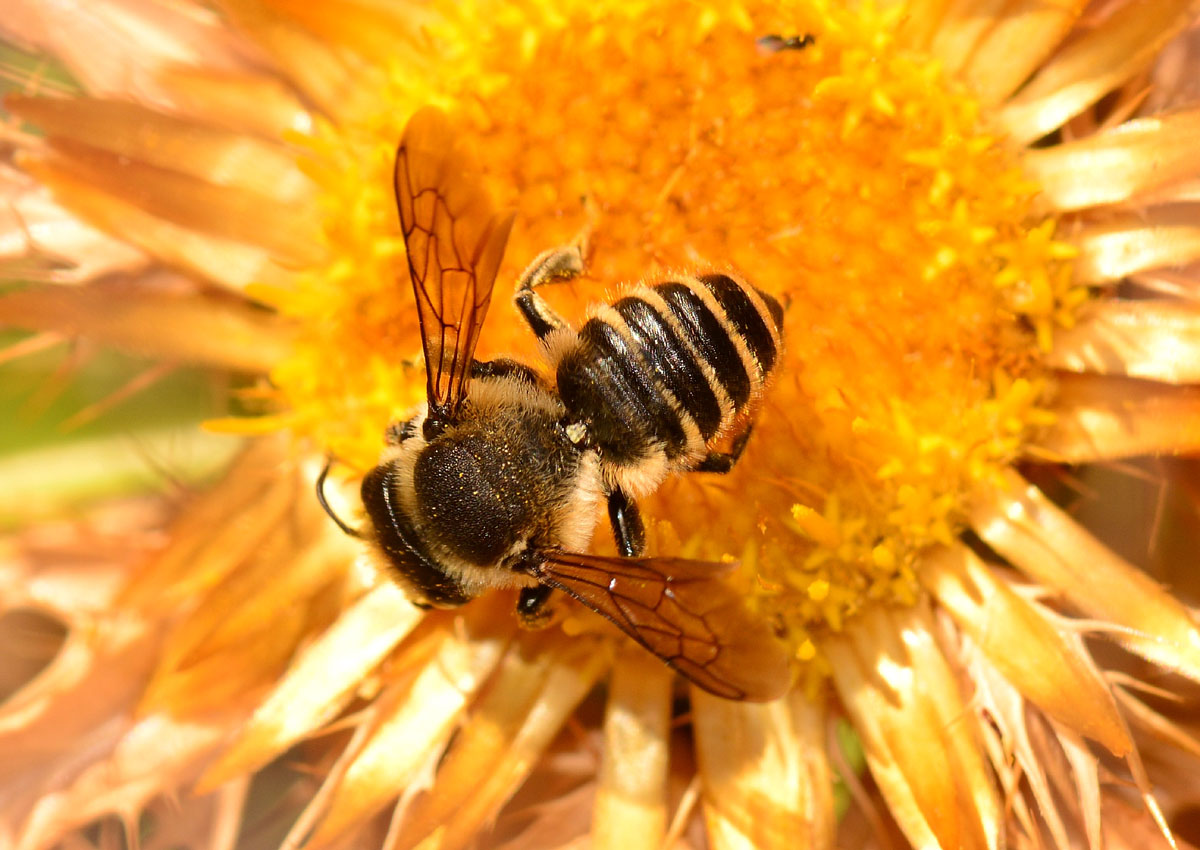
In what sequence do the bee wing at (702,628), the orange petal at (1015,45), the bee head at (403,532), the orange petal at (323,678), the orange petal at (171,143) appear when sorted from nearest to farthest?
the bee wing at (702,628) < the bee head at (403,532) < the orange petal at (1015,45) < the orange petal at (323,678) < the orange petal at (171,143)

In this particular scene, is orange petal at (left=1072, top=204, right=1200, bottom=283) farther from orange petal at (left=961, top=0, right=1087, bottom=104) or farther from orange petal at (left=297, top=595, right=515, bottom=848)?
orange petal at (left=297, top=595, right=515, bottom=848)

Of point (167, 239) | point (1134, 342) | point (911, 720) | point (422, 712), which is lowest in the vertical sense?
point (422, 712)

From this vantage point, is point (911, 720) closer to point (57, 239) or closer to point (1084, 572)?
point (1084, 572)

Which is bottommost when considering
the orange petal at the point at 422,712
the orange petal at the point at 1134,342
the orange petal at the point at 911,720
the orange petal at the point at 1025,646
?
the orange petal at the point at 422,712

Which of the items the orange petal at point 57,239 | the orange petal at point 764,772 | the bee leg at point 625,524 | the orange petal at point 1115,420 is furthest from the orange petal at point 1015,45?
the orange petal at point 57,239

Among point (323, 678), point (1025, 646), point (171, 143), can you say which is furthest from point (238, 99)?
point (1025, 646)

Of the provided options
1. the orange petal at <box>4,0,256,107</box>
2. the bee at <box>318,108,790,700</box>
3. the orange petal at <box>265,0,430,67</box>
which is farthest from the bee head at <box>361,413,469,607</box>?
the orange petal at <box>4,0,256,107</box>

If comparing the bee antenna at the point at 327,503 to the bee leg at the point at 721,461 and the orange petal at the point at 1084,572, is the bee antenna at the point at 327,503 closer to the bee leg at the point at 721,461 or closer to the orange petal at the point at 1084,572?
the bee leg at the point at 721,461
